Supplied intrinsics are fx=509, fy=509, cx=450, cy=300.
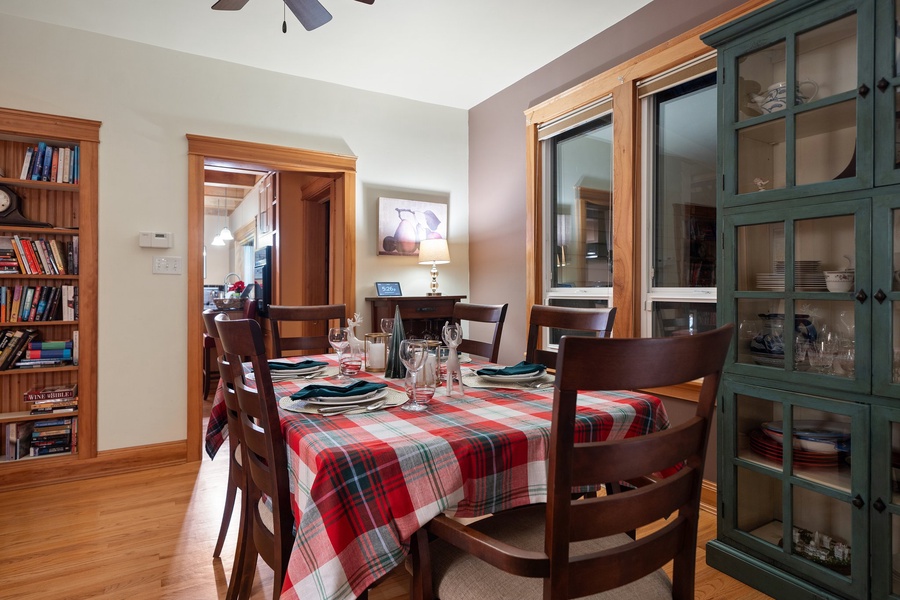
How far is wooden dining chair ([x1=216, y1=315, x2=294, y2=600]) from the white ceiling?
2263 millimetres

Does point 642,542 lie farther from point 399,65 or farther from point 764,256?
point 399,65

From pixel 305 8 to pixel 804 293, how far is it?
2.24m

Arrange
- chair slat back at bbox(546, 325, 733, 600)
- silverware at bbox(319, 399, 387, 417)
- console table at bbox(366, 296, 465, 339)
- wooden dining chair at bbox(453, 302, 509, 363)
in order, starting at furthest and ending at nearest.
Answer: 1. console table at bbox(366, 296, 465, 339)
2. wooden dining chair at bbox(453, 302, 509, 363)
3. silverware at bbox(319, 399, 387, 417)
4. chair slat back at bbox(546, 325, 733, 600)

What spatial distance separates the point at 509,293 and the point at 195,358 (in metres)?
2.29

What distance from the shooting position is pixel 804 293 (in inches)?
69.4

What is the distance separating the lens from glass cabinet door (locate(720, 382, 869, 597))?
1.61 metres

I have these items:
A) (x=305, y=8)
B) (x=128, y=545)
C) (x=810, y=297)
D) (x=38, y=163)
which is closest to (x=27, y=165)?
(x=38, y=163)

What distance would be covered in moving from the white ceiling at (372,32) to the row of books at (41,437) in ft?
7.78

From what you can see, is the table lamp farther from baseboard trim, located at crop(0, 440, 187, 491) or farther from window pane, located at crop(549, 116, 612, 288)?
baseboard trim, located at crop(0, 440, 187, 491)

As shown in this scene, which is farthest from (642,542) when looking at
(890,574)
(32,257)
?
(32,257)

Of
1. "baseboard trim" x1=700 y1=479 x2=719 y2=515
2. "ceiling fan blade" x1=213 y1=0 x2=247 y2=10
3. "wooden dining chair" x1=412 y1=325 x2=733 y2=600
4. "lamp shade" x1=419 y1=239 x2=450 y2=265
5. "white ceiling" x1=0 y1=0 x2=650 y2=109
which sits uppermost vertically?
"white ceiling" x1=0 y1=0 x2=650 y2=109

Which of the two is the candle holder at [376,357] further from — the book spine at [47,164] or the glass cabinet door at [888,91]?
the book spine at [47,164]

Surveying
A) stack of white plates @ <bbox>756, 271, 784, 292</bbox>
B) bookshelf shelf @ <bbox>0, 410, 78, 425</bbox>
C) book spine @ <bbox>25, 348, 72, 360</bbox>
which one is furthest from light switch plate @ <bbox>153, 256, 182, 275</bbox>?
stack of white plates @ <bbox>756, 271, 784, 292</bbox>

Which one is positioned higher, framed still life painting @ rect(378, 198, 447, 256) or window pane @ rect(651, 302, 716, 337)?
framed still life painting @ rect(378, 198, 447, 256)
